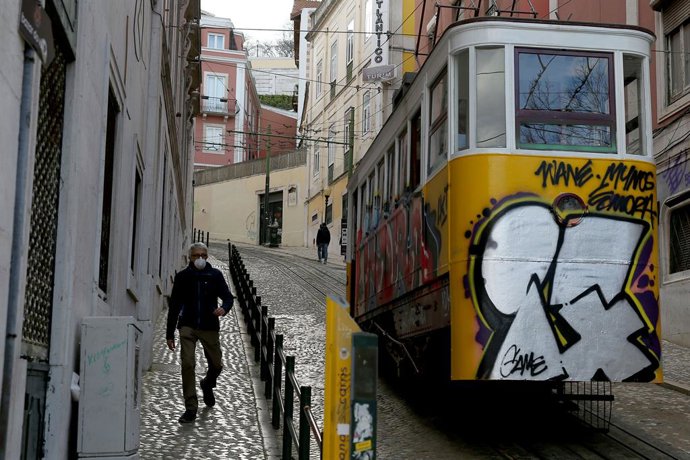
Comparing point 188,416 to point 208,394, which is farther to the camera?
point 208,394

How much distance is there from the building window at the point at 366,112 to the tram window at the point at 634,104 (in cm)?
2710

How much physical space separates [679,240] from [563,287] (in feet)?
26.5

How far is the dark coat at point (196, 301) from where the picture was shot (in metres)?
9.39

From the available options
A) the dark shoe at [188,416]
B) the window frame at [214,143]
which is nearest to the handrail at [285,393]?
the dark shoe at [188,416]

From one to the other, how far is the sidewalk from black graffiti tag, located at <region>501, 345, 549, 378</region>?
1.92 metres

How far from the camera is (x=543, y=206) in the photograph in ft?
26.2

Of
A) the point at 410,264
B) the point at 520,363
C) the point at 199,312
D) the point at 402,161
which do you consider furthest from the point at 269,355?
the point at 520,363

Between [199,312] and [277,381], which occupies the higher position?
[199,312]

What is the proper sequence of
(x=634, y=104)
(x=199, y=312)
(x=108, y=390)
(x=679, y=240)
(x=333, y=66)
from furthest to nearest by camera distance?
(x=333, y=66)
(x=679, y=240)
(x=199, y=312)
(x=634, y=104)
(x=108, y=390)

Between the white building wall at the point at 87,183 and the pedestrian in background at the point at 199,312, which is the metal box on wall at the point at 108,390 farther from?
the pedestrian in background at the point at 199,312

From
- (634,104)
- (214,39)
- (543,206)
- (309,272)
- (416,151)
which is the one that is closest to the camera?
(543,206)

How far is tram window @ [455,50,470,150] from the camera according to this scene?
324 inches

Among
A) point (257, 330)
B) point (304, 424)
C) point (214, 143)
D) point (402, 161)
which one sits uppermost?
point (214, 143)

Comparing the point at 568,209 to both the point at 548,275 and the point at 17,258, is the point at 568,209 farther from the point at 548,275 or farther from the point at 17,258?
the point at 17,258
